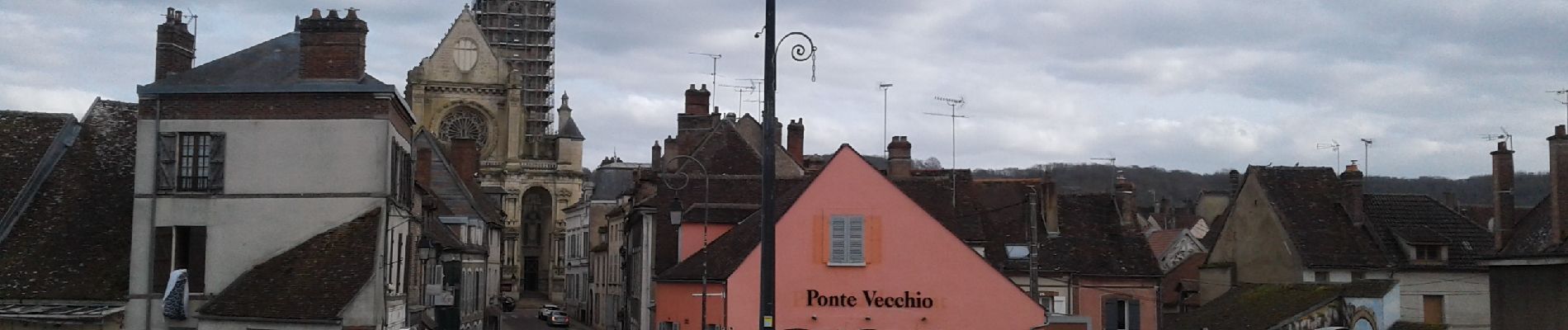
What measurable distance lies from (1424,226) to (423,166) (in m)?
28.9

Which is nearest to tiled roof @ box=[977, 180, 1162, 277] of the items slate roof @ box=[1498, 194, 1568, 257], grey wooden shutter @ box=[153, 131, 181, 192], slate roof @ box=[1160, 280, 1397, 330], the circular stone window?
slate roof @ box=[1160, 280, 1397, 330]

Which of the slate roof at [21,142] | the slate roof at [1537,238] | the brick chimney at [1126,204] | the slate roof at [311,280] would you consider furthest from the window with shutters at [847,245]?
the brick chimney at [1126,204]

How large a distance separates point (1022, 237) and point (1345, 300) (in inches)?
383

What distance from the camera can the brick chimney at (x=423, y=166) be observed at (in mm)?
40500

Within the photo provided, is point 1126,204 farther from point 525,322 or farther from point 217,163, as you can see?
point 525,322

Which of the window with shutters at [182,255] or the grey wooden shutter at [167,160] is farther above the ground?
the grey wooden shutter at [167,160]

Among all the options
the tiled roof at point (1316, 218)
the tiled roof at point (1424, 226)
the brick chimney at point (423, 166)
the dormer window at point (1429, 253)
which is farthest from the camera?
the tiled roof at point (1424, 226)

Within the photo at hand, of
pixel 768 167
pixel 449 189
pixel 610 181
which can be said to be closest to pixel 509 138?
pixel 610 181

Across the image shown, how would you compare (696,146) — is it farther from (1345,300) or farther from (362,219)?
(362,219)

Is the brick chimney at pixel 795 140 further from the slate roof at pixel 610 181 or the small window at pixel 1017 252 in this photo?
the slate roof at pixel 610 181

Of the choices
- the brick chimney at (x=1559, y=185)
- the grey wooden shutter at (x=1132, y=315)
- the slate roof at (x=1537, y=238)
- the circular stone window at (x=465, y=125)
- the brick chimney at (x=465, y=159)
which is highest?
the circular stone window at (x=465, y=125)

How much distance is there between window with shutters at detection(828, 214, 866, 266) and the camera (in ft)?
102

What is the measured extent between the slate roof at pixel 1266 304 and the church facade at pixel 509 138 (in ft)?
217

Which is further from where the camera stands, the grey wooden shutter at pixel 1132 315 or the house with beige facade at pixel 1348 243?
the house with beige facade at pixel 1348 243
